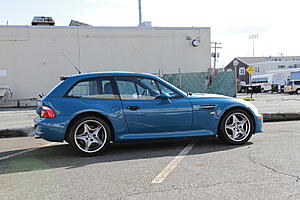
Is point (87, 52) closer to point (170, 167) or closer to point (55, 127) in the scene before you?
point (55, 127)

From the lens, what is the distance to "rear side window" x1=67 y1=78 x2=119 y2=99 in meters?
5.58

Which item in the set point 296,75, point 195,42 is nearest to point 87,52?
point 195,42

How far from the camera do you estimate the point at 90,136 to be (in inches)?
217

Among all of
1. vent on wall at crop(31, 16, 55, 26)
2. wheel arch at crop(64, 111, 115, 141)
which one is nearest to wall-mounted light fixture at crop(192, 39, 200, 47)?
vent on wall at crop(31, 16, 55, 26)

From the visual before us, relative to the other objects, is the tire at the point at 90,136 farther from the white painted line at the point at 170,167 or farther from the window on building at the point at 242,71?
the window on building at the point at 242,71

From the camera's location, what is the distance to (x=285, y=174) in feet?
13.7

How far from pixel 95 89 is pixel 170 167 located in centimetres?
202

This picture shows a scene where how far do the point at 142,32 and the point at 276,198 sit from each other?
20.2 meters

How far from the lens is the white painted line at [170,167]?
4.12 metres

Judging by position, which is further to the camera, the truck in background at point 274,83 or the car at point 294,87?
the truck in background at point 274,83

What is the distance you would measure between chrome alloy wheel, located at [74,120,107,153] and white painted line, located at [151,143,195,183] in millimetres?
1331

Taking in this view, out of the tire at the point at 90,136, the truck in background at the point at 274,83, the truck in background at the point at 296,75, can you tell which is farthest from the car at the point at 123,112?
the truck in background at the point at 296,75

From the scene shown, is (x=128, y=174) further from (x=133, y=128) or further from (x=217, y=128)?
(x=217, y=128)

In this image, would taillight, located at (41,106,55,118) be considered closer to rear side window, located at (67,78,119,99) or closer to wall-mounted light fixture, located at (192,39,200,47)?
rear side window, located at (67,78,119,99)
